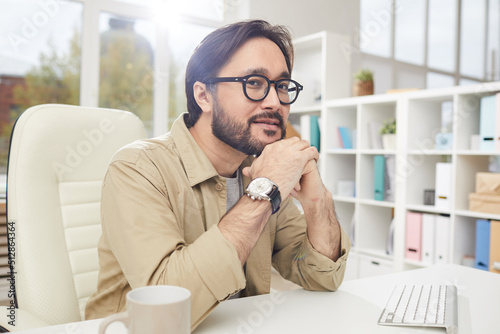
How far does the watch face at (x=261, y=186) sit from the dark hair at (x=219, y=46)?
15.8 inches

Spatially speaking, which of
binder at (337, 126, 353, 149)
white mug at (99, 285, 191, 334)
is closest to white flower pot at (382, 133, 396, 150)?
binder at (337, 126, 353, 149)

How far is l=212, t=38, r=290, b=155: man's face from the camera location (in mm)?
1190

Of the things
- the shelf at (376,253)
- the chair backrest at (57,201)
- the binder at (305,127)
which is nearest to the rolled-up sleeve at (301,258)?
the chair backrest at (57,201)

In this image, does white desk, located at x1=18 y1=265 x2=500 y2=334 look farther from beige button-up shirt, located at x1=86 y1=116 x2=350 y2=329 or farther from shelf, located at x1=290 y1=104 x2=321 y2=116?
shelf, located at x1=290 y1=104 x2=321 y2=116

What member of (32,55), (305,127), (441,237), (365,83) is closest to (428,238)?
(441,237)

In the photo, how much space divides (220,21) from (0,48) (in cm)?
188

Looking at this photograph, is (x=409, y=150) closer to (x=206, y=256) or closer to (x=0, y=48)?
(x=206, y=256)

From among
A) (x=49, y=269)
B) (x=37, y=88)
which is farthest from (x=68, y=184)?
(x=37, y=88)

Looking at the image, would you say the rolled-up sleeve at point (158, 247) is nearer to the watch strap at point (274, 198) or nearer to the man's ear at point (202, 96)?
the watch strap at point (274, 198)

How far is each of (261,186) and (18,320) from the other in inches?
24.4

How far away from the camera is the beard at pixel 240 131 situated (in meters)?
1.20

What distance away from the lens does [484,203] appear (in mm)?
2447

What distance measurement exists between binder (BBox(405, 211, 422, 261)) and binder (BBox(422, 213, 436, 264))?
25 mm

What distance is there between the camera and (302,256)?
1159 mm
